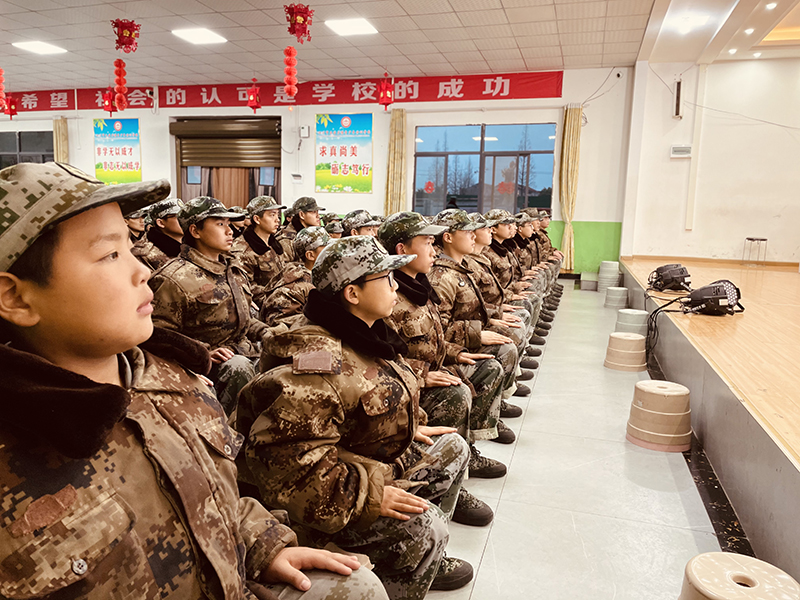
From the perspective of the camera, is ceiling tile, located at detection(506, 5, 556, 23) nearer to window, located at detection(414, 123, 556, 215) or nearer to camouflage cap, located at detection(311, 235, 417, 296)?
window, located at detection(414, 123, 556, 215)

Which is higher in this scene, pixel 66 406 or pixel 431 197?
pixel 431 197

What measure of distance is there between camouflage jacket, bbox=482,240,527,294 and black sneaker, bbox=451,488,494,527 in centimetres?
304

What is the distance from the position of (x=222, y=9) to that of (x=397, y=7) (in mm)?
2173

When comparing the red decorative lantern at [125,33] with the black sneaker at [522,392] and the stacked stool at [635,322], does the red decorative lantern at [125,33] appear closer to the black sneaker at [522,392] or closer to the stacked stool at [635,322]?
the black sneaker at [522,392]

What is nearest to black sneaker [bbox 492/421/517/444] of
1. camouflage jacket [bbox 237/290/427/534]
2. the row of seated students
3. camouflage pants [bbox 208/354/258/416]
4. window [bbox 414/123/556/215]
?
the row of seated students

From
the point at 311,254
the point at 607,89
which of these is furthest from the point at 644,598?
the point at 607,89

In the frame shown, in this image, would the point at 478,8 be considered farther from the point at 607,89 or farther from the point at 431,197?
the point at 431,197

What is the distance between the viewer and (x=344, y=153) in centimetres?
1127

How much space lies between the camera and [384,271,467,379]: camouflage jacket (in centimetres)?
253

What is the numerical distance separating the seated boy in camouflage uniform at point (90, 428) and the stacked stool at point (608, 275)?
9.20m

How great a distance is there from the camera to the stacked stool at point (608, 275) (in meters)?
9.34

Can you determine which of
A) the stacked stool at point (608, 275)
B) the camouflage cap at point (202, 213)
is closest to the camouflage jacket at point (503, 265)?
the camouflage cap at point (202, 213)

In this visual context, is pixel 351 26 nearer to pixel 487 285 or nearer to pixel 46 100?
pixel 487 285

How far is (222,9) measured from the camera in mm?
6914
